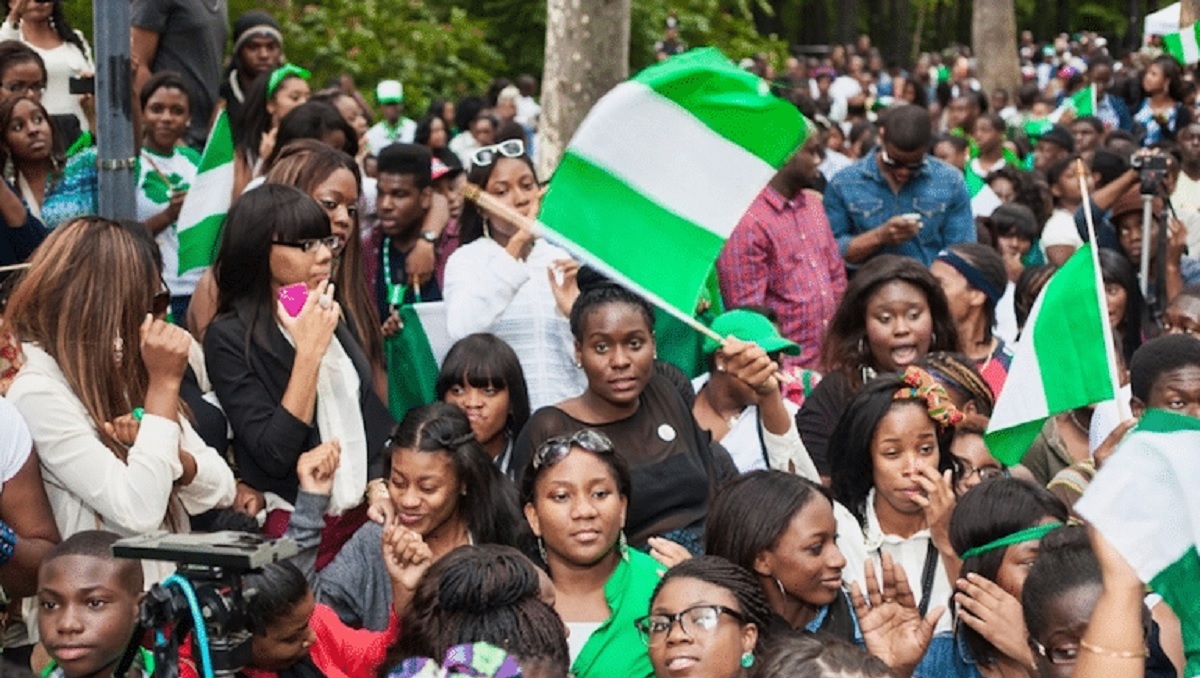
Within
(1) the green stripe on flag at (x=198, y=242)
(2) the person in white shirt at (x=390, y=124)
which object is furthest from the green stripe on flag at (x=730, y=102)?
(2) the person in white shirt at (x=390, y=124)

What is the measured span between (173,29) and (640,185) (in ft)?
14.0

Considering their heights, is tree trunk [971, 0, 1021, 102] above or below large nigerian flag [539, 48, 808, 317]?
below

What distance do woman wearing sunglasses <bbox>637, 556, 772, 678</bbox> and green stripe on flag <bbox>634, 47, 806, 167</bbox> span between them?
5.56 ft

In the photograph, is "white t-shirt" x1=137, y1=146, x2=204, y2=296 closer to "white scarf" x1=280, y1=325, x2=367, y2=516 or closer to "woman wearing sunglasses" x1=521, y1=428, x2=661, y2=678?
"white scarf" x1=280, y1=325, x2=367, y2=516

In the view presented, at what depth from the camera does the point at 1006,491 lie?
5.14m

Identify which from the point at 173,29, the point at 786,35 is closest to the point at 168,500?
the point at 173,29

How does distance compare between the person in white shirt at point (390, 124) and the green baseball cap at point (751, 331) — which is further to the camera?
the person in white shirt at point (390, 124)

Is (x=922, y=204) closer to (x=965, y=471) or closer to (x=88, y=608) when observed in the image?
(x=965, y=471)

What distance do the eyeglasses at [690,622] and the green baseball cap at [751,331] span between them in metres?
2.23

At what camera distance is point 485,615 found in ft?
14.9

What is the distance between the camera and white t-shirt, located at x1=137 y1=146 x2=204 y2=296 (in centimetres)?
746

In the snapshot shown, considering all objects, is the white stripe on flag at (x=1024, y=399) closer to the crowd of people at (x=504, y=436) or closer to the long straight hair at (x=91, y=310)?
the crowd of people at (x=504, y=436)

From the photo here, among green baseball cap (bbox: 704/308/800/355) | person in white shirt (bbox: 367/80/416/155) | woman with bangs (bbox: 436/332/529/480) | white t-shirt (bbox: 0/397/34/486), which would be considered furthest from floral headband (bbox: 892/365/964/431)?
person in white shirt (bbox: 367/80/416/155)

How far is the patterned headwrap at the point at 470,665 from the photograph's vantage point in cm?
405
